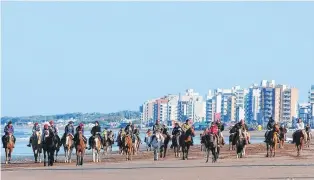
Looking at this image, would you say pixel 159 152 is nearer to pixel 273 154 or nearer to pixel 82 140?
pixel 273 154

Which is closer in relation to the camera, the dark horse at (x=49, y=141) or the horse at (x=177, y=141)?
the dark horse at (x=49, y=141)


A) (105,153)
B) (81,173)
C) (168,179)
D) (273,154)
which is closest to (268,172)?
(168,179)

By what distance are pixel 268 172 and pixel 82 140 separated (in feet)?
39.6

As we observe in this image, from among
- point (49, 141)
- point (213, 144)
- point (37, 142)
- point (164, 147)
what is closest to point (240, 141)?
point (213, 144)

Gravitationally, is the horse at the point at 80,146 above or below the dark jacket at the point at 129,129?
below

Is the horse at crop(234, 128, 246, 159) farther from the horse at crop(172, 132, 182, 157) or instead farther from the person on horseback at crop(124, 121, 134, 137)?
the person on horseback at crop(124, 121, 134, 137)

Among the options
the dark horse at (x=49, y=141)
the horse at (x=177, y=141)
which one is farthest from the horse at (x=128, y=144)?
the dark horse at (x=49, y=141)

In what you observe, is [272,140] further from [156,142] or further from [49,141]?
[49,141]

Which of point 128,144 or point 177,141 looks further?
point 177,141

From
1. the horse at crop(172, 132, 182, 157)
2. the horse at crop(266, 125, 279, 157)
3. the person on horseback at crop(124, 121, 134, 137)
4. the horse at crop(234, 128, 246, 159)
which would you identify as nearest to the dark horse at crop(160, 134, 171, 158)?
the horse at crop(172, 132, 182, 157)

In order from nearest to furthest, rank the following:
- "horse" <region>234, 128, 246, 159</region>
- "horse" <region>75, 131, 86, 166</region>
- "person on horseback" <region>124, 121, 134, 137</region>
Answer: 1. "horse" <region>75, 131, 86, 166</region>
2. "horse" <region>234, 128, 246, 159</region>
3. "person on horseback" <region>124, 121, 134, 137</region>

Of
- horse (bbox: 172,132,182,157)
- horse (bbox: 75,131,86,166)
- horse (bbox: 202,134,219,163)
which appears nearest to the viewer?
horse (bbox: 202,134,219,163)

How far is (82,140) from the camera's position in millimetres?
41531

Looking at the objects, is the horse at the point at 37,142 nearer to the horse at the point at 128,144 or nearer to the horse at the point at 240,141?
the horse at the point at 128,144
